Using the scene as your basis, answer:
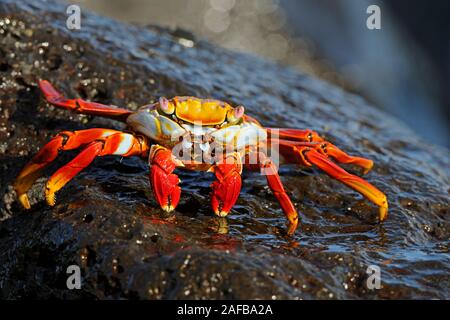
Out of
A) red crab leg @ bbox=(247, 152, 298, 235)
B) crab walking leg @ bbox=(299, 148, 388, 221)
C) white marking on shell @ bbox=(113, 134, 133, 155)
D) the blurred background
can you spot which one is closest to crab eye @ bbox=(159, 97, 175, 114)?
white marking on shell @ bbox=(113, 134, 133, 155)

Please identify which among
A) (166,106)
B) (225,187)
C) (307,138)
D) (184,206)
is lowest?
(184,206)

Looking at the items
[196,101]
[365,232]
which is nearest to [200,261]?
[196,101]

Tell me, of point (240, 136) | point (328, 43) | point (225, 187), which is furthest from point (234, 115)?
point (328, 43)

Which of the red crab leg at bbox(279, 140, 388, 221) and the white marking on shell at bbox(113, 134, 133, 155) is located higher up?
the white marking on shell at bbox(113, 134, 133, 155)

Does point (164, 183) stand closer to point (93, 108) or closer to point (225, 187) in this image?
point (225, 187)

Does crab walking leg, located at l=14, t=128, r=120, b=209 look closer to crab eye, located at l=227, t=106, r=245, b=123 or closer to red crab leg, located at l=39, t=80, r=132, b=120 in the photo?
red crab leg, located at l=39, t=80, r=132, b=120

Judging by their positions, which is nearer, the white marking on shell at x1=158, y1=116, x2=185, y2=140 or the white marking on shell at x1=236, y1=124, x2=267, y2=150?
the white marking on shell at x1=158, y1=116, x2=185, y2=140
